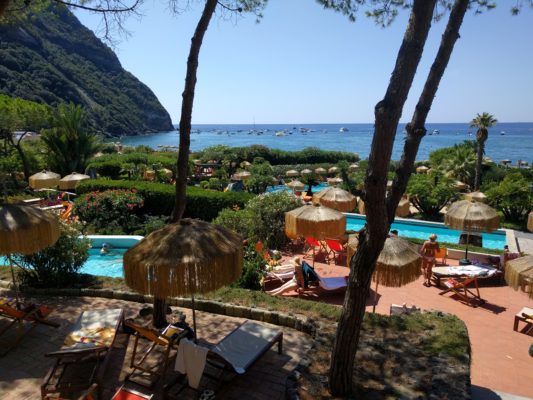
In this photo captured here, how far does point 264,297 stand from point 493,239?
1323cm

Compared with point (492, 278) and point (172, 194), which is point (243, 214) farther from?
point (492, 278)

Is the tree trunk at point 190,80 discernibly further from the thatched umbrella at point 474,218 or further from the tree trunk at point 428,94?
the thatched umbrella at point 474,218

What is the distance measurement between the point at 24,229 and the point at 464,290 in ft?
28.6

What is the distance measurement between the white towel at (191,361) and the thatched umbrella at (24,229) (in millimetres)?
3001

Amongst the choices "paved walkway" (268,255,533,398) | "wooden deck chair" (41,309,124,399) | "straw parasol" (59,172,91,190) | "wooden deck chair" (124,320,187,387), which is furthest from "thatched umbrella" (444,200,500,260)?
"straw parasol" (59,172,91,190)

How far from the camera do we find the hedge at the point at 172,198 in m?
15.1

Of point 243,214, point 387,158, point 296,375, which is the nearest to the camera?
point 387,158

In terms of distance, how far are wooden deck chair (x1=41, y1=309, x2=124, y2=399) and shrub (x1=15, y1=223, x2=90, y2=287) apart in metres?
3.01

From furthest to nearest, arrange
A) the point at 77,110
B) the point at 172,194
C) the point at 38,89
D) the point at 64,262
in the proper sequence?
the point at 38,89
the point at 77,110
the point at 172,194
the point at 64,262

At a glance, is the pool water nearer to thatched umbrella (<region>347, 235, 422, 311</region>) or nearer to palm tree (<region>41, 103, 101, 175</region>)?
thatched umbrella (<region>347, 235, 422, 311</region>)

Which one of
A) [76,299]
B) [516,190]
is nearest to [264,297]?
[76,299]

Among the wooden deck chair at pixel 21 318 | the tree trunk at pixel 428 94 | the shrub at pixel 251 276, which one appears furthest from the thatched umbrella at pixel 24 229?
the tree trunk at pixel 428 94

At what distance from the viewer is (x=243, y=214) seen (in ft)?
41.8

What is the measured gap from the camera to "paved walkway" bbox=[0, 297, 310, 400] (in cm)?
454
